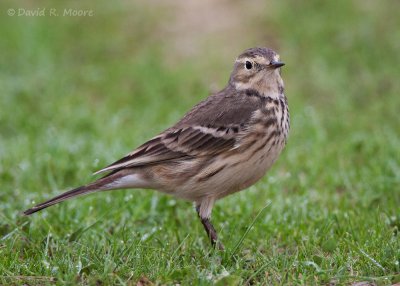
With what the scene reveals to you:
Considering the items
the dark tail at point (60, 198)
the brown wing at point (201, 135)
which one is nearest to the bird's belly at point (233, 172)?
the brown wing at point (201, 135)

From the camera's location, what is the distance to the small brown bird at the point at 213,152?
6137 millimetres

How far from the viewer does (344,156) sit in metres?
8.84

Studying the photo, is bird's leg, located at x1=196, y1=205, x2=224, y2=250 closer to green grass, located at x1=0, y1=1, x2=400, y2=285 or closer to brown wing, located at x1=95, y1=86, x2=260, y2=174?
green grass, located at x1=0, y1=1, x2=400, y2=285

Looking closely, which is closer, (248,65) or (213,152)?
(213,152)

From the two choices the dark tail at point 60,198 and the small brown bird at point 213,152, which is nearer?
the dark tail at point 60,198

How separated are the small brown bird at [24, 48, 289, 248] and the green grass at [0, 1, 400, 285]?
1.13ft

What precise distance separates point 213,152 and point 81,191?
1.10 meters

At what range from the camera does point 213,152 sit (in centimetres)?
625

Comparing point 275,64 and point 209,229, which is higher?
point 275,64

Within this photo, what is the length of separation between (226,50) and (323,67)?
163 cm

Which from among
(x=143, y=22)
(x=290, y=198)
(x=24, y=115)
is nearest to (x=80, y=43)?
(x=143, y=22)

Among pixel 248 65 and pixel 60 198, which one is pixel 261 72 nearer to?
pixel 248 65

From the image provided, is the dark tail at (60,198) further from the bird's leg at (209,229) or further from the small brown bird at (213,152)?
the bird's leg at (209,229)

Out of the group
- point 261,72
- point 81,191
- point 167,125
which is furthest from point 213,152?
point 167,125
